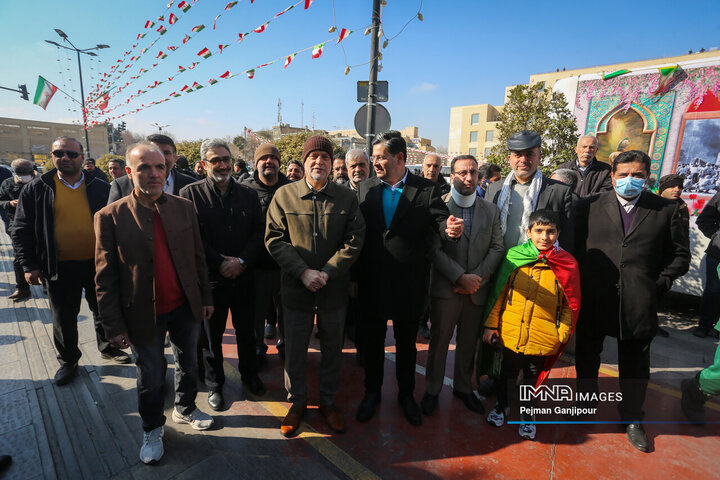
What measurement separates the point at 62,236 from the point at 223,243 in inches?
66.3

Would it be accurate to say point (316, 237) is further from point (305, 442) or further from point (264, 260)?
point (305, 442)

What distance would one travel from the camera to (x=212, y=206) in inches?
119

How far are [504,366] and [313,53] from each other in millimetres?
5496

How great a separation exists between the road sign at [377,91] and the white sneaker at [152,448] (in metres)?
5.43

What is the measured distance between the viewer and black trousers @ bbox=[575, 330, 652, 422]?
2.83m

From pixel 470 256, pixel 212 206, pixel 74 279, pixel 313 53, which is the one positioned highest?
pixel 313 53

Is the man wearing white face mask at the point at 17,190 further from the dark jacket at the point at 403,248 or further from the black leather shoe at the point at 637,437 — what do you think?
the black leather shoe at the point at 637,437

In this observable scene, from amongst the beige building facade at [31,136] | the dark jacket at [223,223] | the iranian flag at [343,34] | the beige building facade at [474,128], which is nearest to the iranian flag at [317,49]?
the iranian flag at [343,34]

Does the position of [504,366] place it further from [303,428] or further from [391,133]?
[391,133]

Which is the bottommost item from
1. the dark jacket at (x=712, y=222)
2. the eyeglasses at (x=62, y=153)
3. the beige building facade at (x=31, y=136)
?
the dark jacket at (x=712, y=222)

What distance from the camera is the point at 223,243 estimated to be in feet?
10.0

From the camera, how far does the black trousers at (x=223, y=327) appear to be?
3098 millimetres

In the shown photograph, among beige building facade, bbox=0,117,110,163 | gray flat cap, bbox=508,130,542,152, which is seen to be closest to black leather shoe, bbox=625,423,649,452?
gray flat cap, bbox=508,130,542,152

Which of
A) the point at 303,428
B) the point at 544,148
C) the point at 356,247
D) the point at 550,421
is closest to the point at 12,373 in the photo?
the point at 303,428
